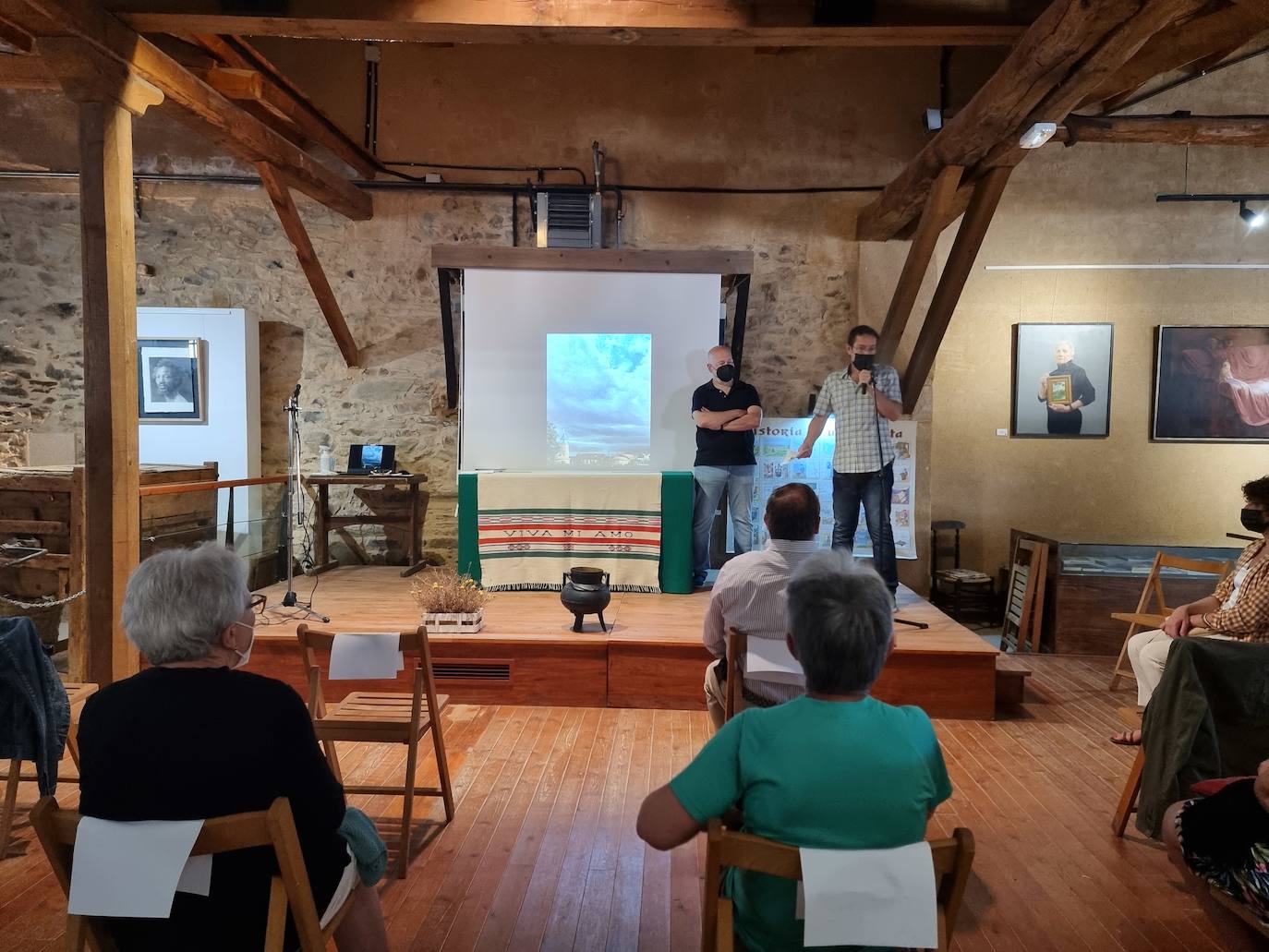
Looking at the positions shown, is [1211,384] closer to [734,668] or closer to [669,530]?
[669,530]

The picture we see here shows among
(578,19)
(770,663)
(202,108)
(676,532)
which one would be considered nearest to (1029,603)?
(676,532)

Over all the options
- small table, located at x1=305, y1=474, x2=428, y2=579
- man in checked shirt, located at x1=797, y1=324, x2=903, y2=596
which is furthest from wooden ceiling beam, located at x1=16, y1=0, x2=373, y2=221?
man in checked shirt, located at x1=797, y1=324, x2=903, y2=596

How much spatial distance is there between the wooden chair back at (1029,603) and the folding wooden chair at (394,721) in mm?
4246

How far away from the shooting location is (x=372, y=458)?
634 centimetres

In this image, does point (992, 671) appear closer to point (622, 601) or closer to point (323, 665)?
point (622, 601)

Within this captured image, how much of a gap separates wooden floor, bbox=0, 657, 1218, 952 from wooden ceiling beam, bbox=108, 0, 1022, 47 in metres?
3.19

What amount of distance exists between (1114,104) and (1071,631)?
3844 millimetres

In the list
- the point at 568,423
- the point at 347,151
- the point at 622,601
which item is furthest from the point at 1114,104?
the point at 347,151

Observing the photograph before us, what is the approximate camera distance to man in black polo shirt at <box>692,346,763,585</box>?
561 cm

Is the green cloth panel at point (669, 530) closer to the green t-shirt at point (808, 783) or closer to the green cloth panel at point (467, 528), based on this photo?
the green cloth panel at point (467, 528)

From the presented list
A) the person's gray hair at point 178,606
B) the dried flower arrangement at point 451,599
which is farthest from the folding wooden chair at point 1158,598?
the person's gray hair at point 178,606

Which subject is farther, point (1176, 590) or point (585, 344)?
point (585, 344)

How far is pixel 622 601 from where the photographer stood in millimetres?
5270

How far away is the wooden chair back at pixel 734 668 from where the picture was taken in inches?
95.8
